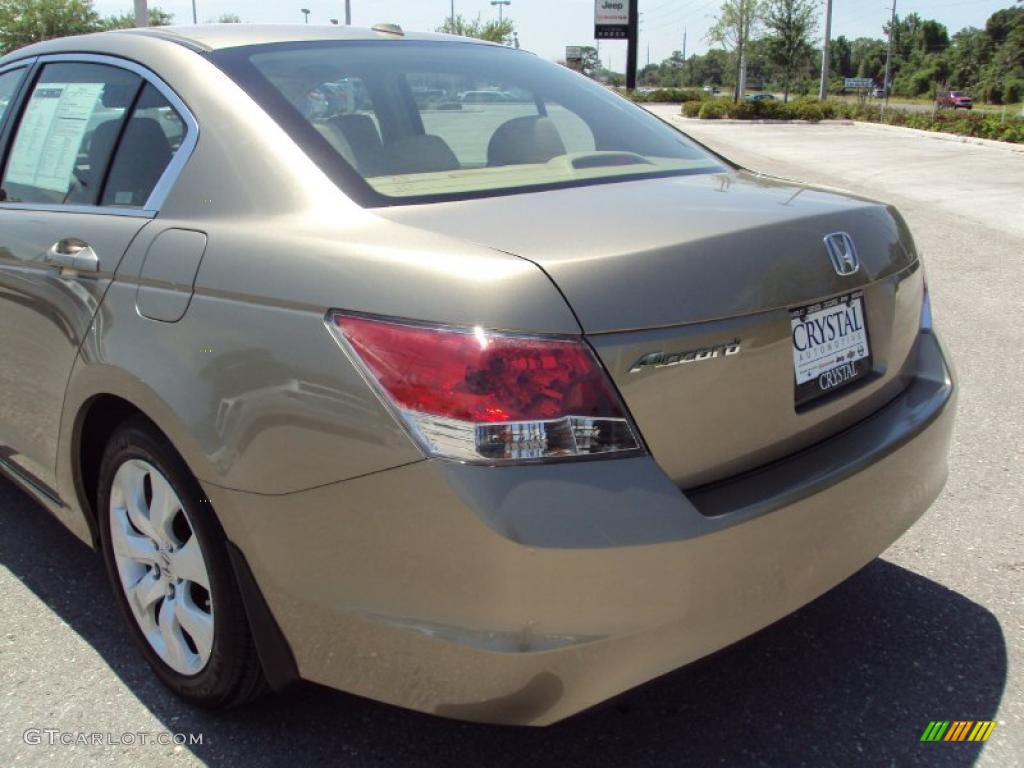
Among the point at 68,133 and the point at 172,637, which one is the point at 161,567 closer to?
the point at 172,637

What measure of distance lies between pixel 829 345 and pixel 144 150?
1815mm

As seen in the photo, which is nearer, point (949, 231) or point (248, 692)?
point (248, 692)

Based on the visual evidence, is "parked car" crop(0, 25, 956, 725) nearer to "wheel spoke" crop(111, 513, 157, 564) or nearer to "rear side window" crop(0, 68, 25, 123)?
"wheel spoke" crop(111, 513, 157, 564)

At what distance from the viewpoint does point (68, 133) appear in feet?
9.89

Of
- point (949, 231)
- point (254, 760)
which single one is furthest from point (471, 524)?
point (949, 231)

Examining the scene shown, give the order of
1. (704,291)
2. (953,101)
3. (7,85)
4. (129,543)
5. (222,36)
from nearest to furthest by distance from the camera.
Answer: (704,291) < (129,543) < (222,36) < (7,85) < (953,101)

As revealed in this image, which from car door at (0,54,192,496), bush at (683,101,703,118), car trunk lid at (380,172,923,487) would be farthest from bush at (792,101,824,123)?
car trunk lid at (380,172,923,487)

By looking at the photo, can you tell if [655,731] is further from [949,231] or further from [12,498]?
[949,231]

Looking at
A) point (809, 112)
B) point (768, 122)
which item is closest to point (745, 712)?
point (809, 112)

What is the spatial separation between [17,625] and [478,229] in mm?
1985

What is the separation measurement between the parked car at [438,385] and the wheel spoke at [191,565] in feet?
0.04

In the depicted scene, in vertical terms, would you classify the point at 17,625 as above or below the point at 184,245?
below

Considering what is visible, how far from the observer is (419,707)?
1936 millimetres

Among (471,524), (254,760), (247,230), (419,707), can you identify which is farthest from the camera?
(254,760)
